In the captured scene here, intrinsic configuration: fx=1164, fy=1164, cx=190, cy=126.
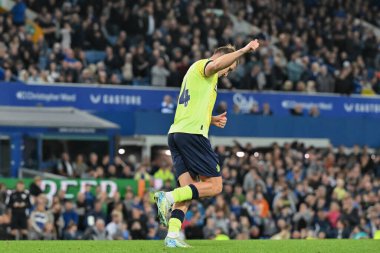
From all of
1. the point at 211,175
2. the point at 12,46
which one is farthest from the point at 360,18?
the point at 211,175

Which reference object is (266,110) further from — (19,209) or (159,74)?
(19,209)

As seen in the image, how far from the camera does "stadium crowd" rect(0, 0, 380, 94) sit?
27.9 metres

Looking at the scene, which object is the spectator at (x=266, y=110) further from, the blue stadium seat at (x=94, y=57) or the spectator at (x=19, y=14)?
the spectator at (x=19, y=14)

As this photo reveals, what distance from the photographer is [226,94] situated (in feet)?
97.4

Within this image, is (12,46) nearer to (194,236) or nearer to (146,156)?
(146,156)

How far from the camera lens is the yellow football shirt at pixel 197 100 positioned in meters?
12.3

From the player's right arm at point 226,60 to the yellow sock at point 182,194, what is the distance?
1.24 metres

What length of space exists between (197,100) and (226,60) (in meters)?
0.65

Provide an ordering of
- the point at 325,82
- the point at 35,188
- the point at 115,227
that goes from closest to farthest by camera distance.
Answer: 1. the point at 115,227
2. the point at 35,188
3. the point at 325,82

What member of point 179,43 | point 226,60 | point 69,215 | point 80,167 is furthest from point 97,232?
point 226,60

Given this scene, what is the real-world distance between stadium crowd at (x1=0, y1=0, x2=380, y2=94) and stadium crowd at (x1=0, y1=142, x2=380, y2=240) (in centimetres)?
249

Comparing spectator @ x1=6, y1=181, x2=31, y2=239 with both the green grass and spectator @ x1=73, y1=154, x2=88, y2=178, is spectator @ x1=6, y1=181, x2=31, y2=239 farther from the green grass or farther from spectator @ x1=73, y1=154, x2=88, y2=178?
the green grass

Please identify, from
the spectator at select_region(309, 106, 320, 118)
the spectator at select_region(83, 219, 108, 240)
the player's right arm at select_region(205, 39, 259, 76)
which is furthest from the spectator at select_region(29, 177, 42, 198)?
the player's right arm at select_region(205, 39, 259, 76)

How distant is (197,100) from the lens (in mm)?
12344
